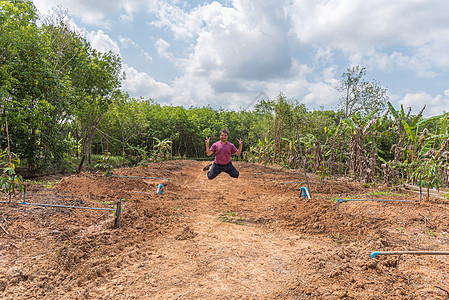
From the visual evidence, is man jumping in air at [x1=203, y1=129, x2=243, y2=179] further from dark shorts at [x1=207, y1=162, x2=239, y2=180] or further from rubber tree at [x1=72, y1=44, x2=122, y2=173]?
rubber tree at [x1=72, y1=44, x2=122, y2=173]

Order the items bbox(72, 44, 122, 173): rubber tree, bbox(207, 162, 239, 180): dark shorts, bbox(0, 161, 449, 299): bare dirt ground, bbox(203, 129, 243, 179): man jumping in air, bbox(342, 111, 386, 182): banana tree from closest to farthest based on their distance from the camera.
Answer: bbox(0, 161, 449, 299): bare dirt ground < bbox(203, 129, 243, 179): man jumping in air < bbox(207, 162, 239, 180): dark shorts < bbox(342, 111, 386, 182): banana tree < bbox(72, 44, 122, 173): rubber tree

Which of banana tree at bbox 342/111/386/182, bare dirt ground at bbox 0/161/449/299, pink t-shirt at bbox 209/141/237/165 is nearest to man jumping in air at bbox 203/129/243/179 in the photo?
pink t-shirt at bbox 209/141/237/165

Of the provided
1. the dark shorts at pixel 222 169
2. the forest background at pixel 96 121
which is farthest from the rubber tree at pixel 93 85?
the dark shorts at pixel 222 169

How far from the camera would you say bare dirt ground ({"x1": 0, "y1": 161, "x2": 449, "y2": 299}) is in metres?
2.50

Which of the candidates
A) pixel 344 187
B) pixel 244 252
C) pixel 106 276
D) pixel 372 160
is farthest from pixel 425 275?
pixel 372 160

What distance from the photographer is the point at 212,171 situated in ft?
21.0

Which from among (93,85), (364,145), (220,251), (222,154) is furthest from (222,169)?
(93,85)

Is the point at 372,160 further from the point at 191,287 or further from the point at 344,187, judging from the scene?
the point at 191,287

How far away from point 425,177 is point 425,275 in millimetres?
3820

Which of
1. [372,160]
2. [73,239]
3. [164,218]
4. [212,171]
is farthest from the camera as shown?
[372,160]

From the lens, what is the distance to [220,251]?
11.3 ft

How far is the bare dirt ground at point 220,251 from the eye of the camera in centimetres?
250

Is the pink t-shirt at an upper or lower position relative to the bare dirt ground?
upper

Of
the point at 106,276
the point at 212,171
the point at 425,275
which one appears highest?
the point at 212,171
